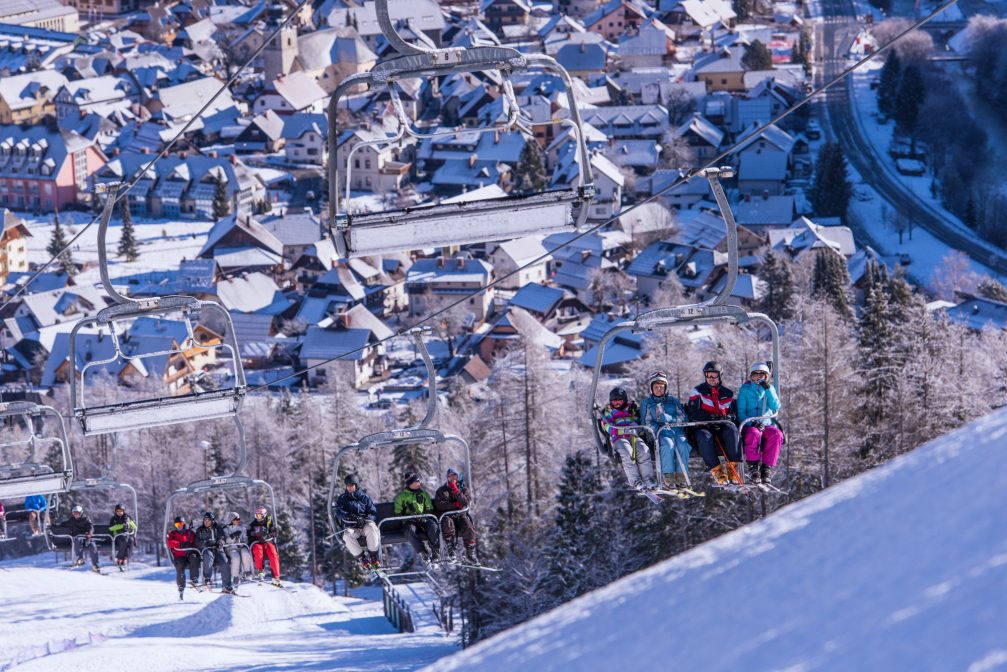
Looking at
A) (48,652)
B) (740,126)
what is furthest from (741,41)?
(48,652)

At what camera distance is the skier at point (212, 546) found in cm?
1224

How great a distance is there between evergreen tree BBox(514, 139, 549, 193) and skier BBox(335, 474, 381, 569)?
39698 millimetres

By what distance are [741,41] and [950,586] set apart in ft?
211

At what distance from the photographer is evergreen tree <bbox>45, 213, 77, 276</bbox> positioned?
45.3 meters

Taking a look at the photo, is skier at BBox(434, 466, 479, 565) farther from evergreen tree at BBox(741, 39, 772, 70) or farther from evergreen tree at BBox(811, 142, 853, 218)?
evergreen tree at BBox(741, 39, 772, 70)

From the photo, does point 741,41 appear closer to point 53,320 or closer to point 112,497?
point 53,320

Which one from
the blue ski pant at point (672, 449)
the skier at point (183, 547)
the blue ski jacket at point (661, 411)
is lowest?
the skier at point (183, 547)

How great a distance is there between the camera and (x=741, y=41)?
212 feet

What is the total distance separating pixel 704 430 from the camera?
869cm

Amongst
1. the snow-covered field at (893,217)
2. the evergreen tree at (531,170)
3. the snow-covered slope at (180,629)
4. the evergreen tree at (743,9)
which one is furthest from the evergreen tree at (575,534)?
the evergreen tree at (743,9)

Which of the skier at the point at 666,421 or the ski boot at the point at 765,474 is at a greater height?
the skier at the point at 666,421

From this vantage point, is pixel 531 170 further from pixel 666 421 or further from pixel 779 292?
pixel 666 421

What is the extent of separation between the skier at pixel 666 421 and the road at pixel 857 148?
3128 centimetres

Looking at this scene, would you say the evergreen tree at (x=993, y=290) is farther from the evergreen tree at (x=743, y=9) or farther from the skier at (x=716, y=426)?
the evergreen tree at (x=743, y=9)
